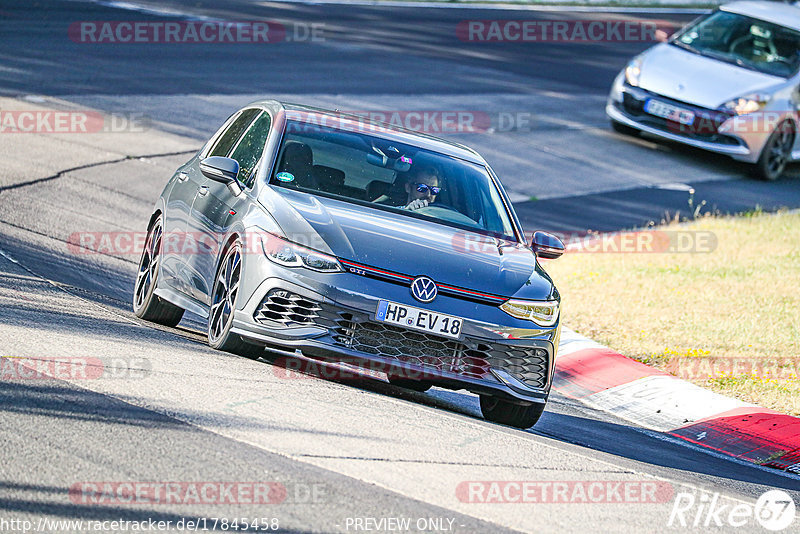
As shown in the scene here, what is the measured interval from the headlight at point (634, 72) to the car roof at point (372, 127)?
445 inches

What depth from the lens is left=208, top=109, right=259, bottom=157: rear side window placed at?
9047 mm

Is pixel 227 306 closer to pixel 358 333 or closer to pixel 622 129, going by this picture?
pixel 358 333

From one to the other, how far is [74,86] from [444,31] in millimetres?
13140

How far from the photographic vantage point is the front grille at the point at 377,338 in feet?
23.3

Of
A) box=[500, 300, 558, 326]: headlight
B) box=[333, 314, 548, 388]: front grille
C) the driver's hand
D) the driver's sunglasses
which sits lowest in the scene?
box=[333, 314, 548, 388]: front grille

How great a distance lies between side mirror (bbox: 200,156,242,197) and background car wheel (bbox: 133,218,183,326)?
1.10 m

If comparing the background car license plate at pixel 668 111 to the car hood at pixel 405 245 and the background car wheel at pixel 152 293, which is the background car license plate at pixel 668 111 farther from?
the car hood at pixel 405 245

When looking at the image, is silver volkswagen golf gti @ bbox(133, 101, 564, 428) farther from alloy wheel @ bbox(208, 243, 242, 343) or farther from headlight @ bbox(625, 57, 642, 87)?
headlight @ bbox(625, 57, 642, 87)

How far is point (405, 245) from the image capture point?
7.46 metres

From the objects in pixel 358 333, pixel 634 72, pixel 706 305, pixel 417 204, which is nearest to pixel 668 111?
pixel 634 72

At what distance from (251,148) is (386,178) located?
0.98 m

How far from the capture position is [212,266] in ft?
26.4

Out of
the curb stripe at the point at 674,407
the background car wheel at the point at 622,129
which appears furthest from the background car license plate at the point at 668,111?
the curb stripe at the point at 674,407

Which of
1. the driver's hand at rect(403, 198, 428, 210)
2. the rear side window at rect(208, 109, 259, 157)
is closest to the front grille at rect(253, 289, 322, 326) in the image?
the driver's hand at rect(403, 198, 428, 210)
